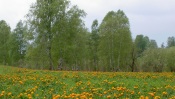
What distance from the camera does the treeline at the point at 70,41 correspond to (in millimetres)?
40219

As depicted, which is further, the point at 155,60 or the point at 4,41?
the point at 4,41

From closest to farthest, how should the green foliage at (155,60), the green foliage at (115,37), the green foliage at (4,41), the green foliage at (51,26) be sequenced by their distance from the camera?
1. the green foliage at (51,26)
2. the green foliage at (115,37)
3. the green foliage at (155,60)
4. the green foliage at (4,41)

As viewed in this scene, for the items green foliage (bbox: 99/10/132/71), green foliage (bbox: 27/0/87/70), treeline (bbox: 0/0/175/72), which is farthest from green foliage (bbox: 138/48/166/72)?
green foliage (bbox: 27/0/87/70)

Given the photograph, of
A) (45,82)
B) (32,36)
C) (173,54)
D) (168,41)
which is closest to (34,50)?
(32,36)

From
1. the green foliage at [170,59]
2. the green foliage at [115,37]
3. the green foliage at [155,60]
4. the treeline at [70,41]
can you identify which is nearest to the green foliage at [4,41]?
the treeline at [70,41]

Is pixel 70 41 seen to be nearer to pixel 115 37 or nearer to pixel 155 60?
pixel 115 37

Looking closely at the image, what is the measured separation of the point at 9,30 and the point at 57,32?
102 feet

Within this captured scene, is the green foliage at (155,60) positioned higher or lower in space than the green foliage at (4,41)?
lower

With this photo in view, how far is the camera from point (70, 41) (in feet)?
142

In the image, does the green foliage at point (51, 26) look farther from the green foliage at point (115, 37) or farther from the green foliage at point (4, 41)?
the green foliage at point (4, 41)

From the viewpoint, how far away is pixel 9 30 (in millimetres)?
67938

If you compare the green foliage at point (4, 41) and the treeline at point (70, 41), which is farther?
the green foliage at point (4, 41)

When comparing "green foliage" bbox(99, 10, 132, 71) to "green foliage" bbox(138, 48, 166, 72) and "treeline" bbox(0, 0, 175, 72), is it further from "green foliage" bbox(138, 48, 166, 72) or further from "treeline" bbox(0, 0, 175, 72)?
"green foliage" bbox(138, 48, 166, 72)

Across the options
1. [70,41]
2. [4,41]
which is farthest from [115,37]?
[4,41]
